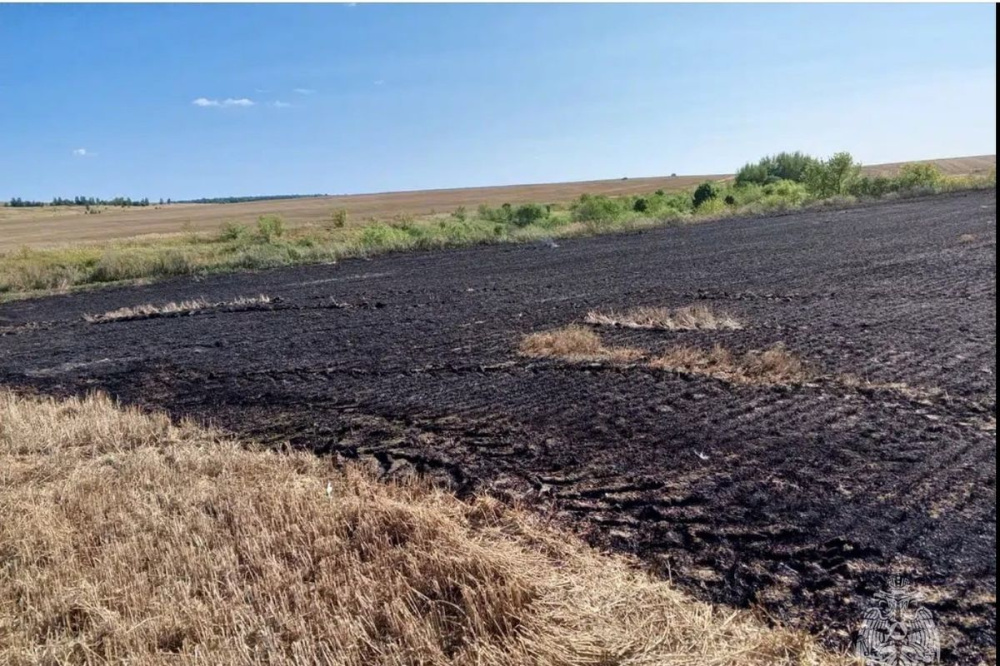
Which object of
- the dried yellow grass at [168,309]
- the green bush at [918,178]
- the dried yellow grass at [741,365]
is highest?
the green bush at [918,178]

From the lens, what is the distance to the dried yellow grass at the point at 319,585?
335 centimetres

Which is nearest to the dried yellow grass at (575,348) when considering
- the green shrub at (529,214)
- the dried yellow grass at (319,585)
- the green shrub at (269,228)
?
the dried yellow grass at (319,585)

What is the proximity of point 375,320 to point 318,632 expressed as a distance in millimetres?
11300

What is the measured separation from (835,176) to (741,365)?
47.6 metres

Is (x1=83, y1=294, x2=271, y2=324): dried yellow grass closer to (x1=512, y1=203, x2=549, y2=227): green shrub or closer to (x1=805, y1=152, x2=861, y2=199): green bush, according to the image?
(x1=512, y1=203, x2=549, y2=227): green shrub

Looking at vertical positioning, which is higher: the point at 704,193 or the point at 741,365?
the point at 704,193

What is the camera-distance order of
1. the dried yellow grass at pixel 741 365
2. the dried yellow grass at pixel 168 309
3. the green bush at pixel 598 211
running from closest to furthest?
the dried yellow grass at pixel 741 365 → the dried yellow grass at pixel 168 309 → the green bush at pixel 598 211

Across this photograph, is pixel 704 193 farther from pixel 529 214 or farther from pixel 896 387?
→ pixel 896 387

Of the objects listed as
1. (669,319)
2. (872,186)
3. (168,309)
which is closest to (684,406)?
(669,319)

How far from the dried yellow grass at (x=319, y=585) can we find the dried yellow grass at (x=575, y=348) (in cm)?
448

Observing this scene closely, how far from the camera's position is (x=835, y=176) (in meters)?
49.3

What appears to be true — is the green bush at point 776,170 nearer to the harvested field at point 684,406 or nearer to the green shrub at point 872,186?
the green shrub at point 872,186

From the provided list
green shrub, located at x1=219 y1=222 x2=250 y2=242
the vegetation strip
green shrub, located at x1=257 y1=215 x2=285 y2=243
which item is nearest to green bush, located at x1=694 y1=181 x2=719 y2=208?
the vegetation strip

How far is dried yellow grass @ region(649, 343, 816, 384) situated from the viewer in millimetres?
7805
